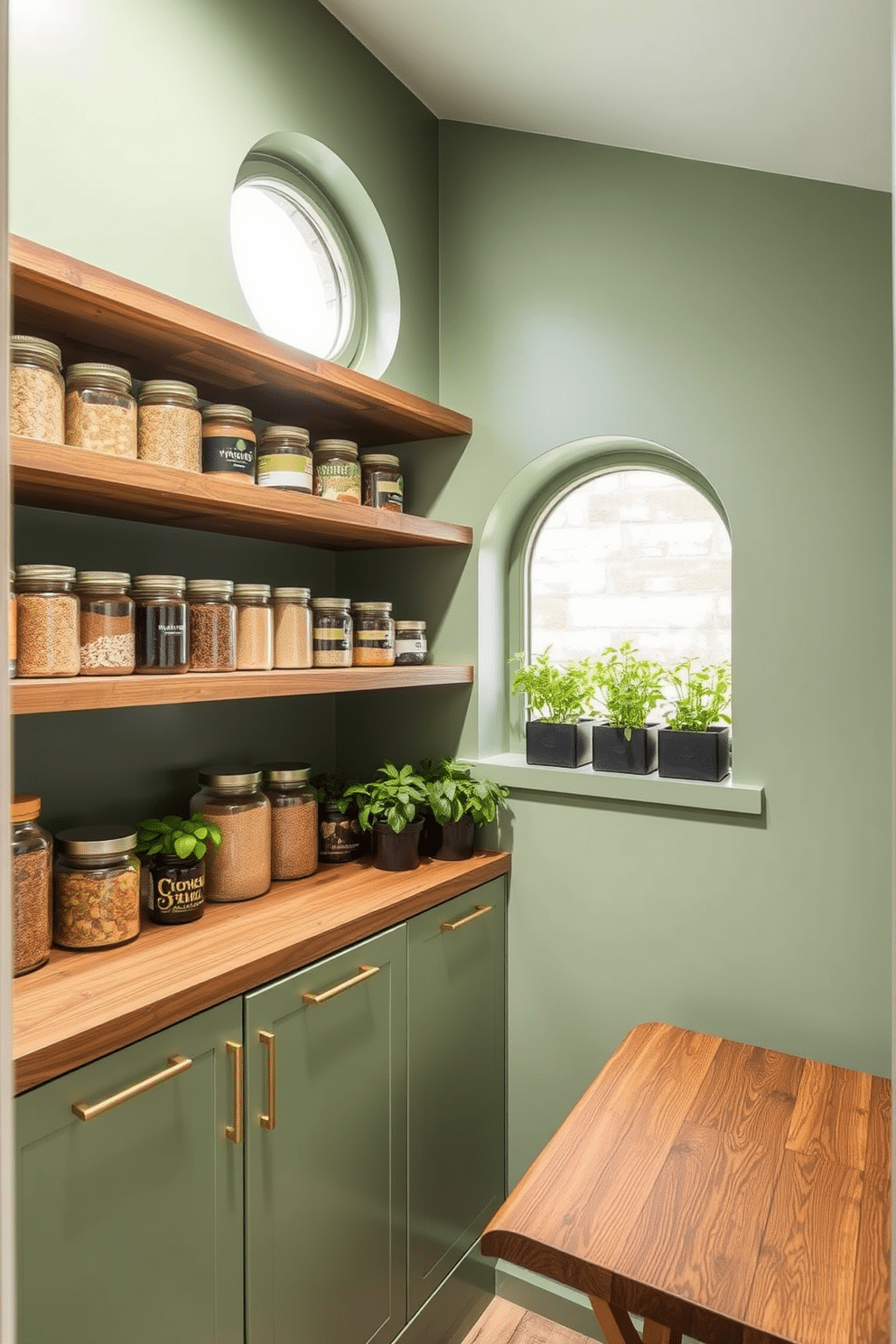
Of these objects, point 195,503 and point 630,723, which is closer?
point 195,503

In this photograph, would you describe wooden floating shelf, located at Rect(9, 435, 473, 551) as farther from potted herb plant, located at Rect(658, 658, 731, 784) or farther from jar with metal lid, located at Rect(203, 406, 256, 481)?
potted herb plant, located at Rect(658, 658, 731, 784)

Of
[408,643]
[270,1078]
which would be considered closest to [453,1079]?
[270,1078]

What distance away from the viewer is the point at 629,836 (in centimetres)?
201

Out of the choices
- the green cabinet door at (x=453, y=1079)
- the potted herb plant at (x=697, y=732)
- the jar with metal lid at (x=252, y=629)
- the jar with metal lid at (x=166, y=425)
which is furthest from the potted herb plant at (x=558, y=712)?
the jar with metal lid at (x=166, y=425)

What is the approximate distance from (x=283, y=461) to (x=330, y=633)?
361 mm

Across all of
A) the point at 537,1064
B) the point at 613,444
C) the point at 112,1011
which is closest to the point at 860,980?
the point at 537,1064

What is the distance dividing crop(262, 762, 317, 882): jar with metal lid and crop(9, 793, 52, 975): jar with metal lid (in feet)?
1.83

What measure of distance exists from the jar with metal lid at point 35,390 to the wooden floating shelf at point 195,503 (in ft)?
0.19

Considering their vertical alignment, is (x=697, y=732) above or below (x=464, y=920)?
above

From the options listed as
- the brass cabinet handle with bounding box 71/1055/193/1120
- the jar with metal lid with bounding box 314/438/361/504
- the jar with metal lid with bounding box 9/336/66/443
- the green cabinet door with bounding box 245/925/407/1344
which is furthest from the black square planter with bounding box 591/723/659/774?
the jar with metal lid with bounding box 9/336/66/443

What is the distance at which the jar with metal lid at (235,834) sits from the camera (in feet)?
5.63

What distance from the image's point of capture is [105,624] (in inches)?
54.4

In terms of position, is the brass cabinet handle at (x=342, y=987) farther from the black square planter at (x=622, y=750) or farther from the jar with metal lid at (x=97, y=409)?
the jar with metal lid at (x=97, y=409)

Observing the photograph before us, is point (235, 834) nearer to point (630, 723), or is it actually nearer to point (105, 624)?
point (105, 624)
